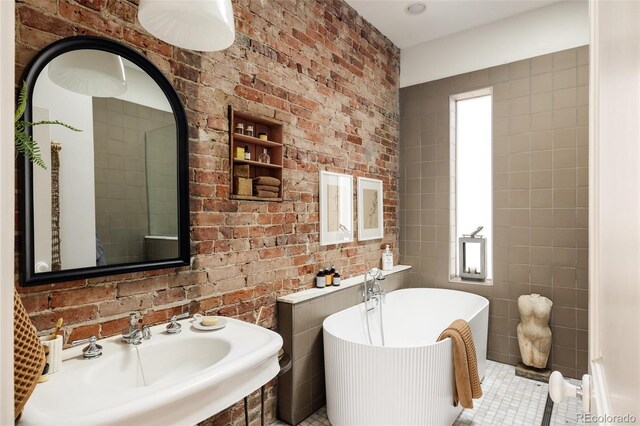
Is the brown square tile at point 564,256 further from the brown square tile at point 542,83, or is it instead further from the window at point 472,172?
the brown square tile at point 542,83

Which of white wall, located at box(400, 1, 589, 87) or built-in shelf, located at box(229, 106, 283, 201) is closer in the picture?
built-in shelf, located at box(229, 106, 283, 201)

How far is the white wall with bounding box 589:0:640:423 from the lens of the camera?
370 mm

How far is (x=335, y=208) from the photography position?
3012mm

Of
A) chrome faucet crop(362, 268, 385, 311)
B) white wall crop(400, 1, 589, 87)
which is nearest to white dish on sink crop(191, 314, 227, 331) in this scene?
chrome faucet crop(362, 268, 385, 311)

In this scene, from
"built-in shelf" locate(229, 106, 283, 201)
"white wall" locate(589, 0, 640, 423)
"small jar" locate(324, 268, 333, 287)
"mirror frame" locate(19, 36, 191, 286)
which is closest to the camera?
"white wall" locate(589, 0, 640, 423)

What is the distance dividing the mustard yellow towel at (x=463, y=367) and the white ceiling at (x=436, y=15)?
2721 millimetres

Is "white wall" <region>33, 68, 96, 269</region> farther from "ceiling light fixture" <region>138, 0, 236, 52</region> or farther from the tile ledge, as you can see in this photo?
the tile ledge

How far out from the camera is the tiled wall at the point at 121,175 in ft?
5.19

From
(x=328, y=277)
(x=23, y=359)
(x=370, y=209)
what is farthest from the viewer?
(x=370, y=209)

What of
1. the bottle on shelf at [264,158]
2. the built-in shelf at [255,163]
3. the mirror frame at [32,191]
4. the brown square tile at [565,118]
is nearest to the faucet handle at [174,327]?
the mirror frame at [32,191]

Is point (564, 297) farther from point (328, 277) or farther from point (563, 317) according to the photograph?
point (328, 277)

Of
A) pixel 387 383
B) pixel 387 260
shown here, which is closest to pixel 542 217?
pixel 387 260

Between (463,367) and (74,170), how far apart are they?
2.27 m
